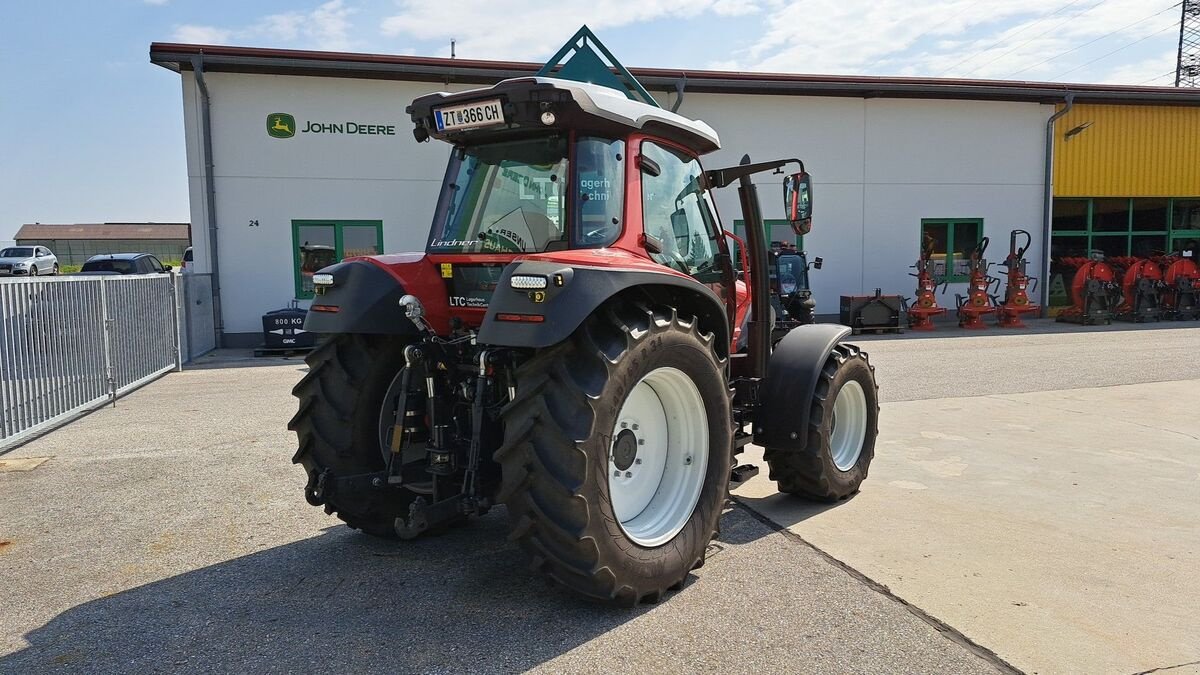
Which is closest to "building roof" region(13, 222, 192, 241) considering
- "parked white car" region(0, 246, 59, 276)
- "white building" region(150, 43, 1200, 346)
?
"parked white car" region(0, 246, 59, 276)

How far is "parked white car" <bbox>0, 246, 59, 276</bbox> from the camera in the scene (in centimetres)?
2705

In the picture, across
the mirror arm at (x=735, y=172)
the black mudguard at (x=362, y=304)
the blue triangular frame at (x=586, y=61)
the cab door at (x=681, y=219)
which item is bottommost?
the black mudguard at (x=362, y=304)

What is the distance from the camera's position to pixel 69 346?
800 centimetres

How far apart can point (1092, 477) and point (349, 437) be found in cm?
515

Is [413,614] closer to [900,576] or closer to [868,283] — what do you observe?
[900,576]

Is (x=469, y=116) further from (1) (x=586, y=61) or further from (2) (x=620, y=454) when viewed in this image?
(1) (x=586, y=61)

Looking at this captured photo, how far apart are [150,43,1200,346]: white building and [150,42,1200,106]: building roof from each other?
0.03 metres

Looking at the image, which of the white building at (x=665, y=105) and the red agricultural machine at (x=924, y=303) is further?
the red agricultural machine at (x=924, y=303)

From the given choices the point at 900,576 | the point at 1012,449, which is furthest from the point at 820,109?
the point at 900,576

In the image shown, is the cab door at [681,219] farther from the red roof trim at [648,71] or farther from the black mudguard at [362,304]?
the red roof trim at [648,71]

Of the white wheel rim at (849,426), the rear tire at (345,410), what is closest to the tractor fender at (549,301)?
the rear tire at (345,410)

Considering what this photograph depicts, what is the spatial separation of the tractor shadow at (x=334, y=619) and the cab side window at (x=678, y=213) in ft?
5.99

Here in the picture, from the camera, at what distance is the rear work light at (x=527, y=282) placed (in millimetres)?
3188

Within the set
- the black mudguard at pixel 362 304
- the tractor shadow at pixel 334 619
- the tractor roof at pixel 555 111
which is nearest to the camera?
the tractor shadow at pixel 334 619
